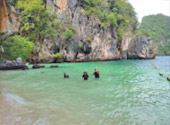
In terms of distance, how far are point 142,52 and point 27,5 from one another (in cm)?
4159

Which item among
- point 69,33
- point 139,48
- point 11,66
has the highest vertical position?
point 69,33

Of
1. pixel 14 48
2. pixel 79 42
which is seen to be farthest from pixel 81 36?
pixel 14 48

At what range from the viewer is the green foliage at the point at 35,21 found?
109 ft

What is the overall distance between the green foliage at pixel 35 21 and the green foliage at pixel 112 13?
12.7 metres

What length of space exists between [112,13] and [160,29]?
317ft

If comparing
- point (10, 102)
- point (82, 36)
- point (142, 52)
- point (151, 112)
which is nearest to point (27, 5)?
point (82, 36)

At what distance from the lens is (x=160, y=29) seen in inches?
5118

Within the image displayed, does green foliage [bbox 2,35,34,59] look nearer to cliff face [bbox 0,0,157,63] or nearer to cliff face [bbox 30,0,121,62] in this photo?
cliff face [bbox 0,0,157,63]

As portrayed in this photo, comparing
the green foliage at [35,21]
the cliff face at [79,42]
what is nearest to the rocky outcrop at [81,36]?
the cliff face at [79,42]

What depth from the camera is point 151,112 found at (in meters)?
5.67

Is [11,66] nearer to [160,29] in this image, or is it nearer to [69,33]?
[69,33]

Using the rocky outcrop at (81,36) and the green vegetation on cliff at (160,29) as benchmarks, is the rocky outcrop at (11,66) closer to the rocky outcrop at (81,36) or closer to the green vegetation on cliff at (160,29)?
the rocky outcrop at (81,36)

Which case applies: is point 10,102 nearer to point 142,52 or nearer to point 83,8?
point 83,8

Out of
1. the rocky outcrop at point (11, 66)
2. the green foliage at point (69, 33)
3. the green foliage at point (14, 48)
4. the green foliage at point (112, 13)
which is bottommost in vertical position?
the rocky outcrop at point (11, 66)
